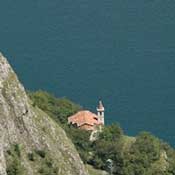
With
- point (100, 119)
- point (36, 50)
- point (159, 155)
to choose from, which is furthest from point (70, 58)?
point (159, 155)

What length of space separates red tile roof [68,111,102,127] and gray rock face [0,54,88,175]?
3504 cm

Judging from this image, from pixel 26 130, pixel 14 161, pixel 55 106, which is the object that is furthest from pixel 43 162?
pixel 55 106

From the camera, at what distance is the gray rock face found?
24281 mm

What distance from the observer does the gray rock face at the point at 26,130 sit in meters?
24.3

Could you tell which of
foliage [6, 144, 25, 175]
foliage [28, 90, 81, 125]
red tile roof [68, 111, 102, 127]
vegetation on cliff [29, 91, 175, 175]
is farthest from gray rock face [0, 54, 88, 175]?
red tile roof [68, 111, 102, 127]

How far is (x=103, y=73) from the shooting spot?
106 m

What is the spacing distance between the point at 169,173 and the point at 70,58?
181 feet

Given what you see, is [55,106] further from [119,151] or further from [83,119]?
[83,119]

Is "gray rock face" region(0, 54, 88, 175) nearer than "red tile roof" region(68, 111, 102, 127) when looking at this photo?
Yes

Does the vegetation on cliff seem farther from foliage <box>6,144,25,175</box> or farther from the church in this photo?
foliage <box>6,144,25,175</box>

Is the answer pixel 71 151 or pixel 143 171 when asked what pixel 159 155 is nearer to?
pixel 143 171

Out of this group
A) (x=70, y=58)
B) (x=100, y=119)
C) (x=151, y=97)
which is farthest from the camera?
(x=70, y=58)

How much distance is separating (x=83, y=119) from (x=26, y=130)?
41081mm

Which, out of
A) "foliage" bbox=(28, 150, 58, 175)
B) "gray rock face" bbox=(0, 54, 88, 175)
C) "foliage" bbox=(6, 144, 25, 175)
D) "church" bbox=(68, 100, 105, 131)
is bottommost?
"foliage" bbox=(6, 144, 25, 175)
